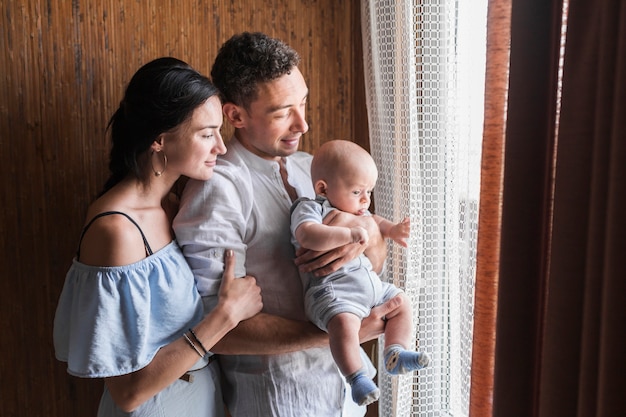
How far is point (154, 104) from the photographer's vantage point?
150 cm

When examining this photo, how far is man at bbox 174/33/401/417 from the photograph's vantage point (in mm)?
1564

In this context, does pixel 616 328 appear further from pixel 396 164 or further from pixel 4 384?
pixel 4 384

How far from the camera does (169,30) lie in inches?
74.7

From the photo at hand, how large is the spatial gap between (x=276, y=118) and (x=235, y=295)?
0.47 meters

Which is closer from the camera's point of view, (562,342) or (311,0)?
(562,342)

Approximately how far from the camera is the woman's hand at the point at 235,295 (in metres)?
1.52

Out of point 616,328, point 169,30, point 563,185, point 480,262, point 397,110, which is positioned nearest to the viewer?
point 616,328

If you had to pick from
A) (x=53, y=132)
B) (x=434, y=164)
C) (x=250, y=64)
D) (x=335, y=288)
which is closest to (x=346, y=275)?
(x=335, y=288)

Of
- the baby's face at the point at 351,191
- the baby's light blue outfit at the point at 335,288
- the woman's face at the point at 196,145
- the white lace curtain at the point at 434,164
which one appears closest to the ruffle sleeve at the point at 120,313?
the woman's face at the point at 196,145

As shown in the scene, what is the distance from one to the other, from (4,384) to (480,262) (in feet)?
4.49

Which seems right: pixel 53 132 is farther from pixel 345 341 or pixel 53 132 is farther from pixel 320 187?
pixel 345 341

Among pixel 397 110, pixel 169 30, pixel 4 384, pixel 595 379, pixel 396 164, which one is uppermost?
pixel 169 30

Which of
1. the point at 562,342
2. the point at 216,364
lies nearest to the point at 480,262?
the point at 562,342

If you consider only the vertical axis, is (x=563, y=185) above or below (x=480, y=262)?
above
